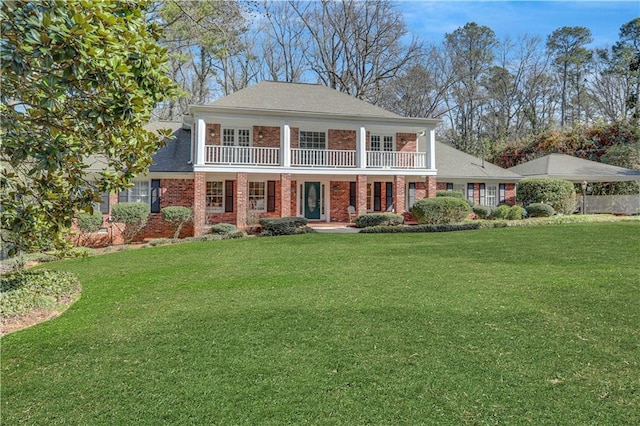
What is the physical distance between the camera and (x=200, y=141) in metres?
17.0

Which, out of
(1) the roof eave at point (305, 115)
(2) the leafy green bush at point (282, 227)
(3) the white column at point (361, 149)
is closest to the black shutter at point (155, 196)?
(1) the roof eave at point (305, 115)

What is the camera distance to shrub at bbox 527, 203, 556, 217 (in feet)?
66.6

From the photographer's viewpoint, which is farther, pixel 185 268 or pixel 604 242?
pixel 604 242

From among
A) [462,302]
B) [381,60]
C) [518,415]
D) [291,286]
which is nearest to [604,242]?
[462,302]

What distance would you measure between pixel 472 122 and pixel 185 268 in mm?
37006

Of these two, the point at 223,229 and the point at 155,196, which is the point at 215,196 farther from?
the point at 223,229

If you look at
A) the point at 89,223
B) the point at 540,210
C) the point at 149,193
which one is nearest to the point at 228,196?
the point at 149,193

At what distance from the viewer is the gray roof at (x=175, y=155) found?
17.6 metres

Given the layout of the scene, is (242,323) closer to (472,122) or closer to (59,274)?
(59,274)

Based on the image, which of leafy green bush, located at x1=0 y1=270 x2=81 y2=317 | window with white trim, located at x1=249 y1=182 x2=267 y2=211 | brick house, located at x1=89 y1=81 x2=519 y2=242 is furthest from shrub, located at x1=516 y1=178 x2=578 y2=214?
leafy green bush, located at x1=0 y1=270 x2=81 y2=317

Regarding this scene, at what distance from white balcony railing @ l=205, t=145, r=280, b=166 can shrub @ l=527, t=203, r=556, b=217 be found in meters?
13.3

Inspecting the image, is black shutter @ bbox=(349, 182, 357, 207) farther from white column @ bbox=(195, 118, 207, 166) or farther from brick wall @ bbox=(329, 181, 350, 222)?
white column @ bbox=(195, 118, 207, 166)

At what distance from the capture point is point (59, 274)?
7020mm

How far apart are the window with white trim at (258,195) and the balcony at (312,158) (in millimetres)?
1516
